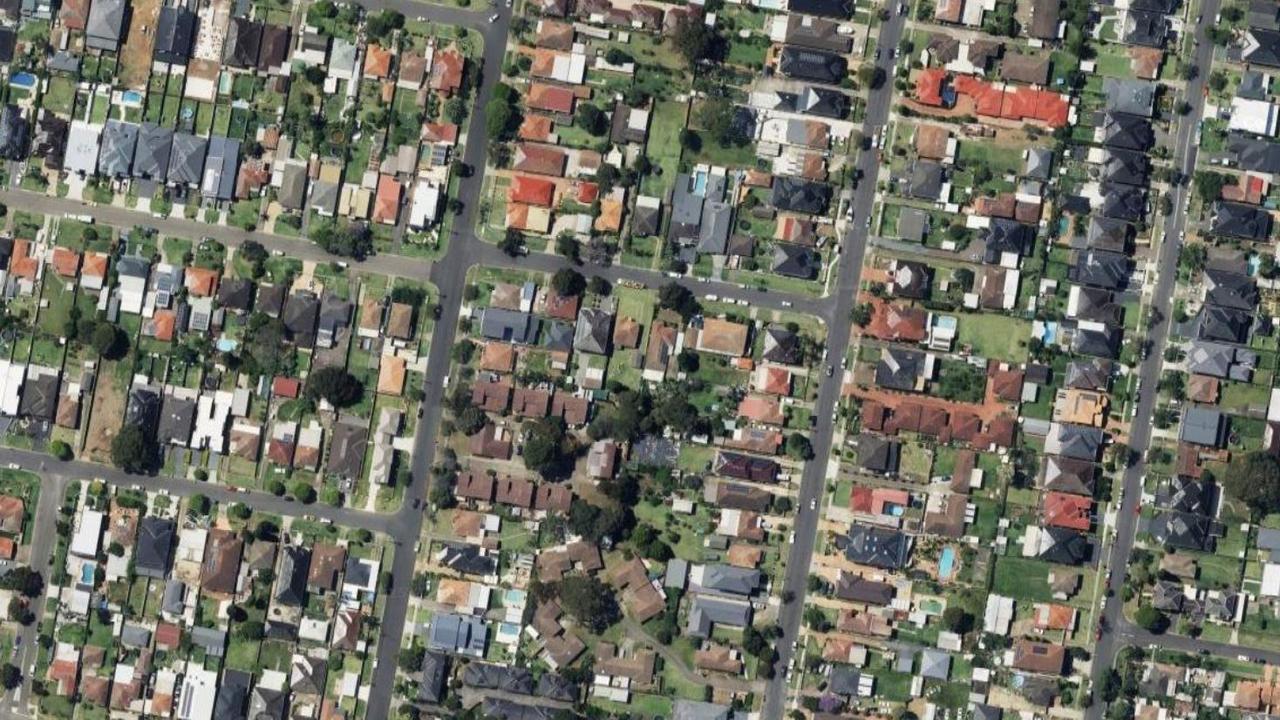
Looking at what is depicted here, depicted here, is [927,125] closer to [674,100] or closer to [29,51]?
[674,100]

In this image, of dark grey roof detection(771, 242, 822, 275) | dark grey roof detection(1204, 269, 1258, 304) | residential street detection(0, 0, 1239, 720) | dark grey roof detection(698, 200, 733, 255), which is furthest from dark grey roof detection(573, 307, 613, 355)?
dark grey roof detection(1204, 269, 1258, 304)

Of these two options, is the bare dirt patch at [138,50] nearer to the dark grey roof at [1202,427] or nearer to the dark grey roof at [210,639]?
the dark grey roof at [210,639]

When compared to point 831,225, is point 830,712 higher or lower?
lower

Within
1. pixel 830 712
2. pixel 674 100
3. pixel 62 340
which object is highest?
pixel 674 100

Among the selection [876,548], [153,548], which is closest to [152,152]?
[153,548]

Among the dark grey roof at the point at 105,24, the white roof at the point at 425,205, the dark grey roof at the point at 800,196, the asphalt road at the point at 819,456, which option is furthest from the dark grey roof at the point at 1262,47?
the dark grey roof at the point at 105,24

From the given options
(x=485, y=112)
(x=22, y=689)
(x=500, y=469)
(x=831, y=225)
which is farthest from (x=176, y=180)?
(x=831, y=225)

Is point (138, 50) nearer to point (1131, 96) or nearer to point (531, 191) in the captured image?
point (531, 191)
